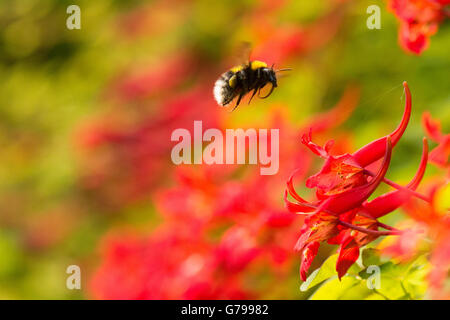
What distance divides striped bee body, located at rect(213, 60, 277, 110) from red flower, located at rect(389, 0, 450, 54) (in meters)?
0.38

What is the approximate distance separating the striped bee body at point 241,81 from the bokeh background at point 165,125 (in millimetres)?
435

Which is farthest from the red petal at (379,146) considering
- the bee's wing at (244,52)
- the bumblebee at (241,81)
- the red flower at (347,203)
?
the bee's wing at (244,52)

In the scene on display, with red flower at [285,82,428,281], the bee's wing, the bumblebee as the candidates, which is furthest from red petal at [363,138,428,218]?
the bee's wing

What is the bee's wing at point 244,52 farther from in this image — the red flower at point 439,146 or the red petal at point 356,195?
the red petal at point 356,195

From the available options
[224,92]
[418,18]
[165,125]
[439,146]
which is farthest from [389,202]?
[165,125]

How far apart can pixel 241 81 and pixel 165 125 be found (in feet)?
9.22

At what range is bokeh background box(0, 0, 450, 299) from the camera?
2010 millimetres

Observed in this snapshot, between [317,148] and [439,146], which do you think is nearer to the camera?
[317,148]

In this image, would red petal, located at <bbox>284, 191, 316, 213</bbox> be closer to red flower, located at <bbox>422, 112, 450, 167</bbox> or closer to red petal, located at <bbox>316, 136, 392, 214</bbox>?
red petal, located at <bbox>316, 136, 392, 214</bbox>

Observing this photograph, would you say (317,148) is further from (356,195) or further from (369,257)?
(369,257)

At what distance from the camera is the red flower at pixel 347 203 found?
85cm

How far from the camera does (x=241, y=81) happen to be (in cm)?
160

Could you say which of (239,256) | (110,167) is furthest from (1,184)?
(239,256)
